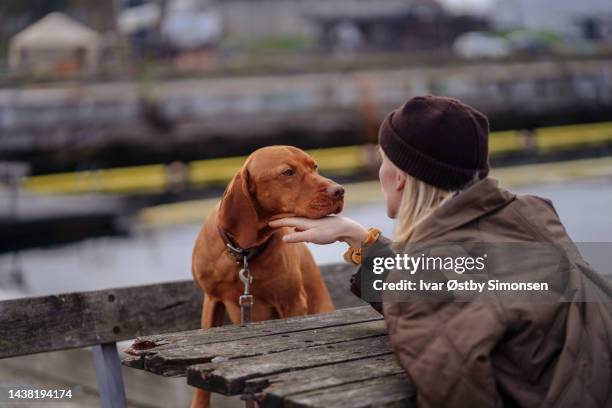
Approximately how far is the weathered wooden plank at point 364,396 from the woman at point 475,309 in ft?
0.21

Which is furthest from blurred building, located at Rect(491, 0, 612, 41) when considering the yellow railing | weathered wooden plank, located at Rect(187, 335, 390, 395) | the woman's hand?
weathered wooden plank, located at Rect(187, 335, 390, 395)

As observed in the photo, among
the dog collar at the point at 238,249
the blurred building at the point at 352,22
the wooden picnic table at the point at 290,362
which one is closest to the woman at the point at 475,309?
the wooden picnic table at the point at 290,362

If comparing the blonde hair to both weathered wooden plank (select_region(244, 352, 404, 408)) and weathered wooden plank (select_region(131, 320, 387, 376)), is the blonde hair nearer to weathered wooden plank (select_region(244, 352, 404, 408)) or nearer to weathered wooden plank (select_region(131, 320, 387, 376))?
weathered wooden plank (select_region(244, 352, 404, 408))

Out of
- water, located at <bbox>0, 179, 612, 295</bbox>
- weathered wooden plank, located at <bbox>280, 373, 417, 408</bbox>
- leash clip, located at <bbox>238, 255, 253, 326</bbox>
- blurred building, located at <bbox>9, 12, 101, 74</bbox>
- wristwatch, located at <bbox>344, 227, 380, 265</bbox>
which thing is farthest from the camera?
blurred building, located at <bbox>9, 12, 101, 74</bbox>

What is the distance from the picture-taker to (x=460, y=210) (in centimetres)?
260

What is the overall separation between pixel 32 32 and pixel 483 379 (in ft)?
79.0

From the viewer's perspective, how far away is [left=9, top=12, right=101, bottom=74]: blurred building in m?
22.8

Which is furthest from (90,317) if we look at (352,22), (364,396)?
(352,22)

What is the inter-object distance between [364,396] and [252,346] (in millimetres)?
575

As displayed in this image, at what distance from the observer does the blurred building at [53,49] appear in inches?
899

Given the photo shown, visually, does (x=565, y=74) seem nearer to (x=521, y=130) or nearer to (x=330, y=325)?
(x=521, y=130)

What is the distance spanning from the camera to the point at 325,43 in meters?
57.3

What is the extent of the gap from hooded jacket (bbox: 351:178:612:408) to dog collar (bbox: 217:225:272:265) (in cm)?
117

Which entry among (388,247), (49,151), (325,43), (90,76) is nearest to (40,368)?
(388,247)
